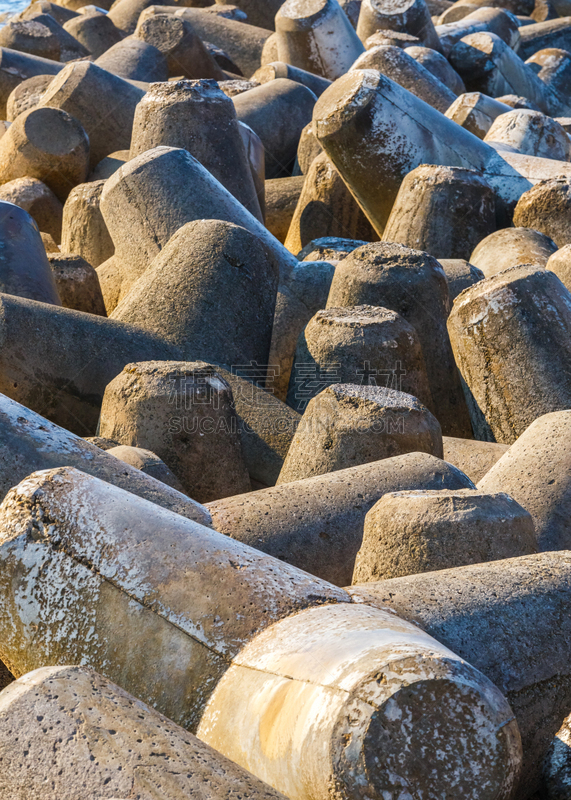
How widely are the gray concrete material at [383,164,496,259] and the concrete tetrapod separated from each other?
9.19ft

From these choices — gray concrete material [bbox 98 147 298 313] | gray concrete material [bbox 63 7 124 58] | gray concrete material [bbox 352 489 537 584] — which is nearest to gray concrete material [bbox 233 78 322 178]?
gray concrete material [bbox 98 147 298 313]

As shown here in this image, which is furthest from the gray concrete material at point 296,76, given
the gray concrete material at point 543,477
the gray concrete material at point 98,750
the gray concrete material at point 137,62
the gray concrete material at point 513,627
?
the gray concrete material at point 98,750

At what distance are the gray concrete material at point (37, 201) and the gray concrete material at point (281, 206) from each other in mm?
1249

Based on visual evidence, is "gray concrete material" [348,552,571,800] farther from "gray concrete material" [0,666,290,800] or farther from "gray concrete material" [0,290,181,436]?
"gray concrete material" [0,290,181,436]

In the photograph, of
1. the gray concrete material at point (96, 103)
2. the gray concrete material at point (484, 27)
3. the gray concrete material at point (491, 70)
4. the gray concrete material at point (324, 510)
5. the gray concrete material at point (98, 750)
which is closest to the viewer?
the gray concrete material at point (98, 750)

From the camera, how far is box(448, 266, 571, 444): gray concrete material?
9.77ft

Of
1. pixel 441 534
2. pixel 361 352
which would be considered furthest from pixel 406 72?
pixel 441 534

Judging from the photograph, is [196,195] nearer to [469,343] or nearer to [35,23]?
[469,343]

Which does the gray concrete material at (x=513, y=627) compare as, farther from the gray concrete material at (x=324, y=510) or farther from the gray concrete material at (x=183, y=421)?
the gray concrete material at (x=183, y=421)

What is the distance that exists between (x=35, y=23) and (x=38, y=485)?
6844 mm

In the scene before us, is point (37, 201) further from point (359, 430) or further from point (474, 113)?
point (359, 430)

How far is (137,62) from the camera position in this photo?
22.2 feet

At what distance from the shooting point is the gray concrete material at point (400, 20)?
735 cm

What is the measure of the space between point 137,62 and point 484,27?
136 inches
